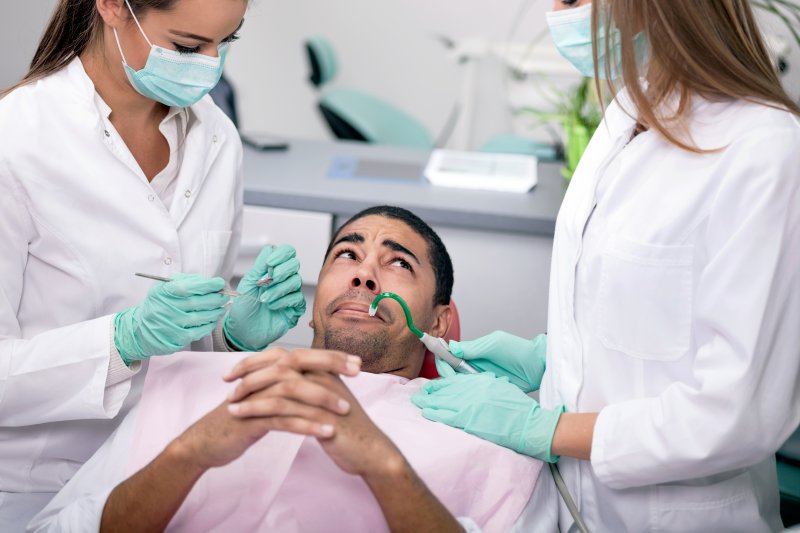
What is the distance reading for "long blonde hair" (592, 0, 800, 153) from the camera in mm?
1165

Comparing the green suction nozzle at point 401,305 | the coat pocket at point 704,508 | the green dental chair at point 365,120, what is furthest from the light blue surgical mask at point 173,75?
the green dental chair at point 365,120

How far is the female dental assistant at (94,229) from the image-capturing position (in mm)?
1365

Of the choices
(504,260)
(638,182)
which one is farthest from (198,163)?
(504,260)

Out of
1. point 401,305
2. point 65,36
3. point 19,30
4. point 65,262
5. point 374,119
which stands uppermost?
point 65,36

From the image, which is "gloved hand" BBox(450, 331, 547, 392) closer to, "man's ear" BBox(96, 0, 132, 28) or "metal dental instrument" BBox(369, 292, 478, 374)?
"metal dental instrument" BBox(369, 292, 478, 374)

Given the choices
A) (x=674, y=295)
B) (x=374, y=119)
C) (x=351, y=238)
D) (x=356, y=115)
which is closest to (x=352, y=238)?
(x=351, y=238)

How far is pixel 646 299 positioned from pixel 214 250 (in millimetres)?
817

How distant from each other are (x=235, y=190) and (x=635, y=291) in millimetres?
880

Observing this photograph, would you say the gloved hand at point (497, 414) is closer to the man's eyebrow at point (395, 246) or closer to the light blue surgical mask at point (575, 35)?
the man's eyebrow at point (395, 246)

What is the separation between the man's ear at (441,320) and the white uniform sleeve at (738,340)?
57 cm

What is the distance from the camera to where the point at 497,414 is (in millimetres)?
1341

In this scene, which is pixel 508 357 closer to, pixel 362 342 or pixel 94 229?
pixel 362 342

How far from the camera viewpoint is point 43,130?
4.64ft

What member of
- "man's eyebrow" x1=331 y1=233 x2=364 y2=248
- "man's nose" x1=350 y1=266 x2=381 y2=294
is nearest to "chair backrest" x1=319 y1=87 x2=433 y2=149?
"man's eyebrow" x1=331 y1=233 x2=364 y2=248
